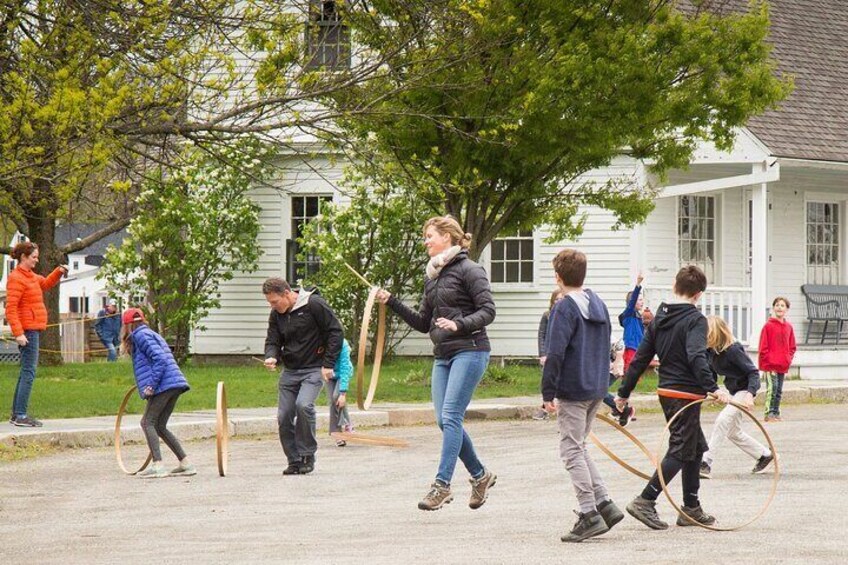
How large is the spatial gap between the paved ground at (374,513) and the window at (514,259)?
485 inches

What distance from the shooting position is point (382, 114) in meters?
16.8

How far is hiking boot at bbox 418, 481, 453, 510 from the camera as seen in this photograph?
980 centimetres

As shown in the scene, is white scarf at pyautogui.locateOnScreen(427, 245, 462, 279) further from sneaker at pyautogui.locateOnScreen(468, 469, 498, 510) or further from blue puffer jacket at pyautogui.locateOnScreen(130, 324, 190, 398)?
blue puffer jacket at pyautogui.locateOnScreen(130, 324, 190, 398)

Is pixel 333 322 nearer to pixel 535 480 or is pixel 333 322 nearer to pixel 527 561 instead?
pixel 535 480

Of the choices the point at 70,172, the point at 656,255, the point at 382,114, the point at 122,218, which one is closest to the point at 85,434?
the point at 70,172

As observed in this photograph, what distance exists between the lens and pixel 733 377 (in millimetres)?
11906

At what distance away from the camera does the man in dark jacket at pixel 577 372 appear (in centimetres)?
895

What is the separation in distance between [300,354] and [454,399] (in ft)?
10.9

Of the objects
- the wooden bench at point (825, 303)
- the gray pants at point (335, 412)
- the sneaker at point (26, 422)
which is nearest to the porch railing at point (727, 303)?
the wooden bench at point (825, 303)

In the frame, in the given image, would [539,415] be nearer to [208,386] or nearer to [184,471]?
[208,386]

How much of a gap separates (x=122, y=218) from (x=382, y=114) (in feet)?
57.6

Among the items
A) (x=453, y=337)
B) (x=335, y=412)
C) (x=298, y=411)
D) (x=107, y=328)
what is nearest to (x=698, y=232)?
(x=335, y=412)

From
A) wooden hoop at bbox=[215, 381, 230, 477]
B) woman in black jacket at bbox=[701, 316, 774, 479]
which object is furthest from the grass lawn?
woman in black jacket at bbox=[701, 316, 774, 479]

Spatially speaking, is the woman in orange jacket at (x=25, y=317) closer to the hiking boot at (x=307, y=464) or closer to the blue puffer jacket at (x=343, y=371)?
the blue puffer jacket at (x=343, y=371)
